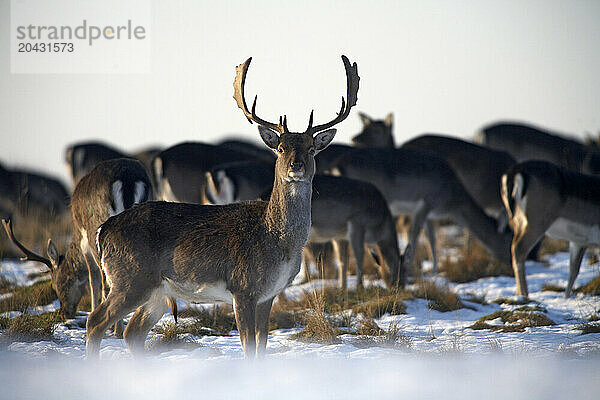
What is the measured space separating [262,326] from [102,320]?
52.9 inches

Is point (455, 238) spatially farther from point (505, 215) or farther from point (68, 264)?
point (68, 264)

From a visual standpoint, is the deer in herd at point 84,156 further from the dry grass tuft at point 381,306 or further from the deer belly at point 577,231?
the deer belly at point 577,231

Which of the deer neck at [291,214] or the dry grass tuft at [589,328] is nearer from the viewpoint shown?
the deer neck at [291,214]

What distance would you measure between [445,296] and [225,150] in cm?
542

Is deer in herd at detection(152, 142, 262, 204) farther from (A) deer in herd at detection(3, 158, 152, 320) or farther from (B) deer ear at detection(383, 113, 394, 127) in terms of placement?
(B) deer ear at detection(383, 113, 394, 127)

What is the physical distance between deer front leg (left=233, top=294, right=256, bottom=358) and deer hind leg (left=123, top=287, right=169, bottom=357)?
82cm

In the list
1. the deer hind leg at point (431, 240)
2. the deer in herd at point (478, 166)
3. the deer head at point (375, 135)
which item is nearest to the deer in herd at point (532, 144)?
the deer in herd at point (478, 166)

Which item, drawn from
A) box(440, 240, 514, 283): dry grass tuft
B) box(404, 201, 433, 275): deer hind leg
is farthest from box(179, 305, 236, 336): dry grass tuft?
box(404, 201, 433, 275): deer hind leg

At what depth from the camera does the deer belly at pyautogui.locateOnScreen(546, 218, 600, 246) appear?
11.1 metres

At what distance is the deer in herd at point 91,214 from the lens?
8.55m

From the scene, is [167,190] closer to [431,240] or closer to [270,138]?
[431,240]

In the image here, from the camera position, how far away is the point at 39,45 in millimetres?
12328

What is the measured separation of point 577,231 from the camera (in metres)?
11.2

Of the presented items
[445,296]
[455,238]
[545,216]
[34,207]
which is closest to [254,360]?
[445,296]
